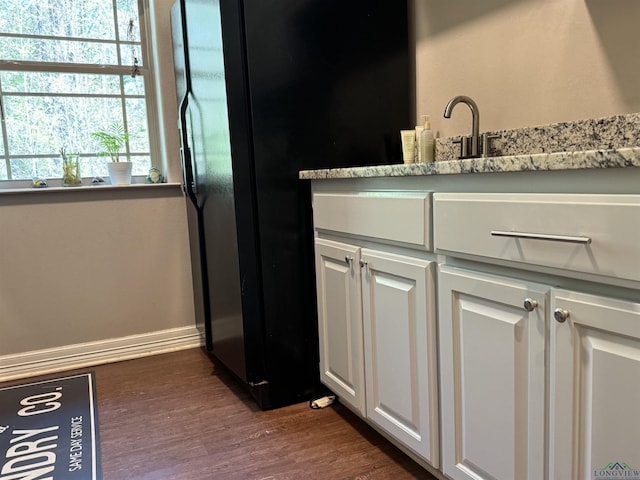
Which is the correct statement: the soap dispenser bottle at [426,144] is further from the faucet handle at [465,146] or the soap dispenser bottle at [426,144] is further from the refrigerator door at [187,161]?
the refrigerator door at [187,161]

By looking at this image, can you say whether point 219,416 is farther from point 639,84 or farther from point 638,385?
point 639,84

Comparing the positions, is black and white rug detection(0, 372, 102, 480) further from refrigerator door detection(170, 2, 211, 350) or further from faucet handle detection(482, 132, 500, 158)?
faucet handle detection(482, 132, 500, 158)

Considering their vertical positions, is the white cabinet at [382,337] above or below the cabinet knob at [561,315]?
below

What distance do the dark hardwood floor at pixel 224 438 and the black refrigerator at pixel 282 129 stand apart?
0.50 feet

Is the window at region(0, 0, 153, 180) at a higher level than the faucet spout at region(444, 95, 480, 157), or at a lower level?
higher

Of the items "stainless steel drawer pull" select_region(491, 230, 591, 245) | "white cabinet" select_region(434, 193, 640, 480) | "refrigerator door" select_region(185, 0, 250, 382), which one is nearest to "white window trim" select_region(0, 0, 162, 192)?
"refrigerator door" select_region(185, 0, 250, 382)

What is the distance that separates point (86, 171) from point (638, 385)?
8.86 ft

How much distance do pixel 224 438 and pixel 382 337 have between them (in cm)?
72

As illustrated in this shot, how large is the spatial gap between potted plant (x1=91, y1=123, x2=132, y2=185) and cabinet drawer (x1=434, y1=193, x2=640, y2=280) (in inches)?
79.1

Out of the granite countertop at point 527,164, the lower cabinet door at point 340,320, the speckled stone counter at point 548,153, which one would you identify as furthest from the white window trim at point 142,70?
the granite countertop at point 527,164

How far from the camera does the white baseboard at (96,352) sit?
2475mm

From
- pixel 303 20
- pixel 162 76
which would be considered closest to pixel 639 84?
pixel 303 20

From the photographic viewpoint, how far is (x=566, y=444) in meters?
→ 0.95

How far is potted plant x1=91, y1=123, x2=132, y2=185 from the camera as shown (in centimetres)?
268
